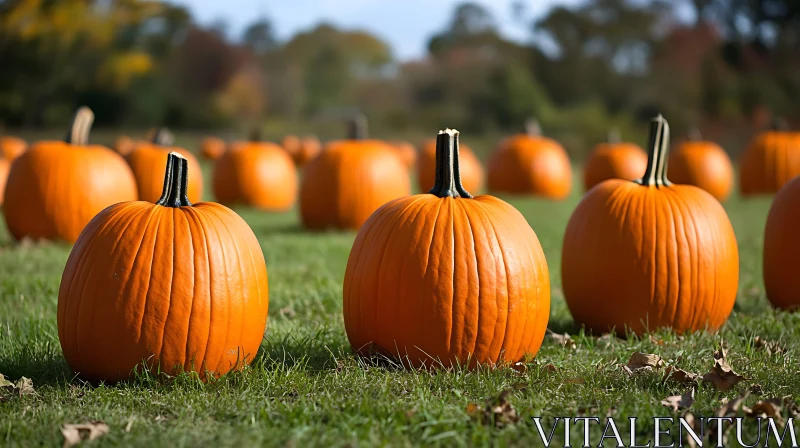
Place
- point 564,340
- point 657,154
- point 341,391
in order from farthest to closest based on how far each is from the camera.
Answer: point 657,154 → point 564,340 → point 341,391

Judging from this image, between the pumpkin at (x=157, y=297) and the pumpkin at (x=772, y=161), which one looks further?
the pumpkin at (x=772, y=161)

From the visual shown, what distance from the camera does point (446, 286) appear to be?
3516mm

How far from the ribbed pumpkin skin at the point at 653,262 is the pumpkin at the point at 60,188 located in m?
4.50

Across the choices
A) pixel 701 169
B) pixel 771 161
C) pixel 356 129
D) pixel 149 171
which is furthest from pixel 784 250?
pixel 771 161

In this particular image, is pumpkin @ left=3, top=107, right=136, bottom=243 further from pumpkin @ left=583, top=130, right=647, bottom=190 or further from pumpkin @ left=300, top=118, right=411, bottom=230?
pumpkin @ left=583, top=130, right=647, bottom=190

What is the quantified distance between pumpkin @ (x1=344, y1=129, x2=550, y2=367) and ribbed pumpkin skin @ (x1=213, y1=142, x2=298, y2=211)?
790 centimetres

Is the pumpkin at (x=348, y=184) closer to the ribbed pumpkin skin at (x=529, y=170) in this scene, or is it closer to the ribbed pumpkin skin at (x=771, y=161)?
the ribbed pumpkin skin at (x=529, y=170)

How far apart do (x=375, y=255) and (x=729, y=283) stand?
83.5 inches

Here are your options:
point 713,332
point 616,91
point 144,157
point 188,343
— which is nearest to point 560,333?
point 713,332

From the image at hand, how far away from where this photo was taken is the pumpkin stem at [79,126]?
23.9 feet

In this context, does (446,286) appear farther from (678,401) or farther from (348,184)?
(348,184)

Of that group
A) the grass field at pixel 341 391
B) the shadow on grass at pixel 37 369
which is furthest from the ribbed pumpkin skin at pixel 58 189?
the shadow on grass at pixel 37 369

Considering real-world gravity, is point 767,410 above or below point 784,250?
below

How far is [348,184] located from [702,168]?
6.65m
